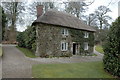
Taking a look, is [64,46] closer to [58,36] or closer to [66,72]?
[58,36]

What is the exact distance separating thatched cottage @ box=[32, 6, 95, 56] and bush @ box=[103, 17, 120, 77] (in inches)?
381

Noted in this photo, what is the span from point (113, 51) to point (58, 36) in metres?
10.6

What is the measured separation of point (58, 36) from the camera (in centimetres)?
1920

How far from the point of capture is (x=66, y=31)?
66.8 feet

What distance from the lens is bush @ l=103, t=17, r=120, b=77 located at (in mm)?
9367

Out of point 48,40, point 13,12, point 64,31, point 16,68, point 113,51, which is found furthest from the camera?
point 13,12

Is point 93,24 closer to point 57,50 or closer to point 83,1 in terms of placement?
point 57,50

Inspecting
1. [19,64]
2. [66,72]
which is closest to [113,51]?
[66,72]

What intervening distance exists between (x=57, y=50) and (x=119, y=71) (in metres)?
11.1

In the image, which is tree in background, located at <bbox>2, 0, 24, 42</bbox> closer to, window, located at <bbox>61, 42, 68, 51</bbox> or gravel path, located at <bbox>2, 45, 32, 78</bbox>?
window, located at <bbox>61, 42, 68, 51</bbox>

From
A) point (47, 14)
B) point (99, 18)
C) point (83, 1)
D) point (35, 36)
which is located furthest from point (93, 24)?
point (83, 1)

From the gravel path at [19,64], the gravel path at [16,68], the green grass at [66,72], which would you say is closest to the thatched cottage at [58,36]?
the gravel path at [19,64]

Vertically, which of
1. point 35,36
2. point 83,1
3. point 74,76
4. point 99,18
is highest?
point 99,18

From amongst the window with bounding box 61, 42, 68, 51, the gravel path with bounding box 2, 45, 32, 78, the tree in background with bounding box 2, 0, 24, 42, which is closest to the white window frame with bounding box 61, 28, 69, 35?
Result: the window with bounding box 61, 42, 68, 51
